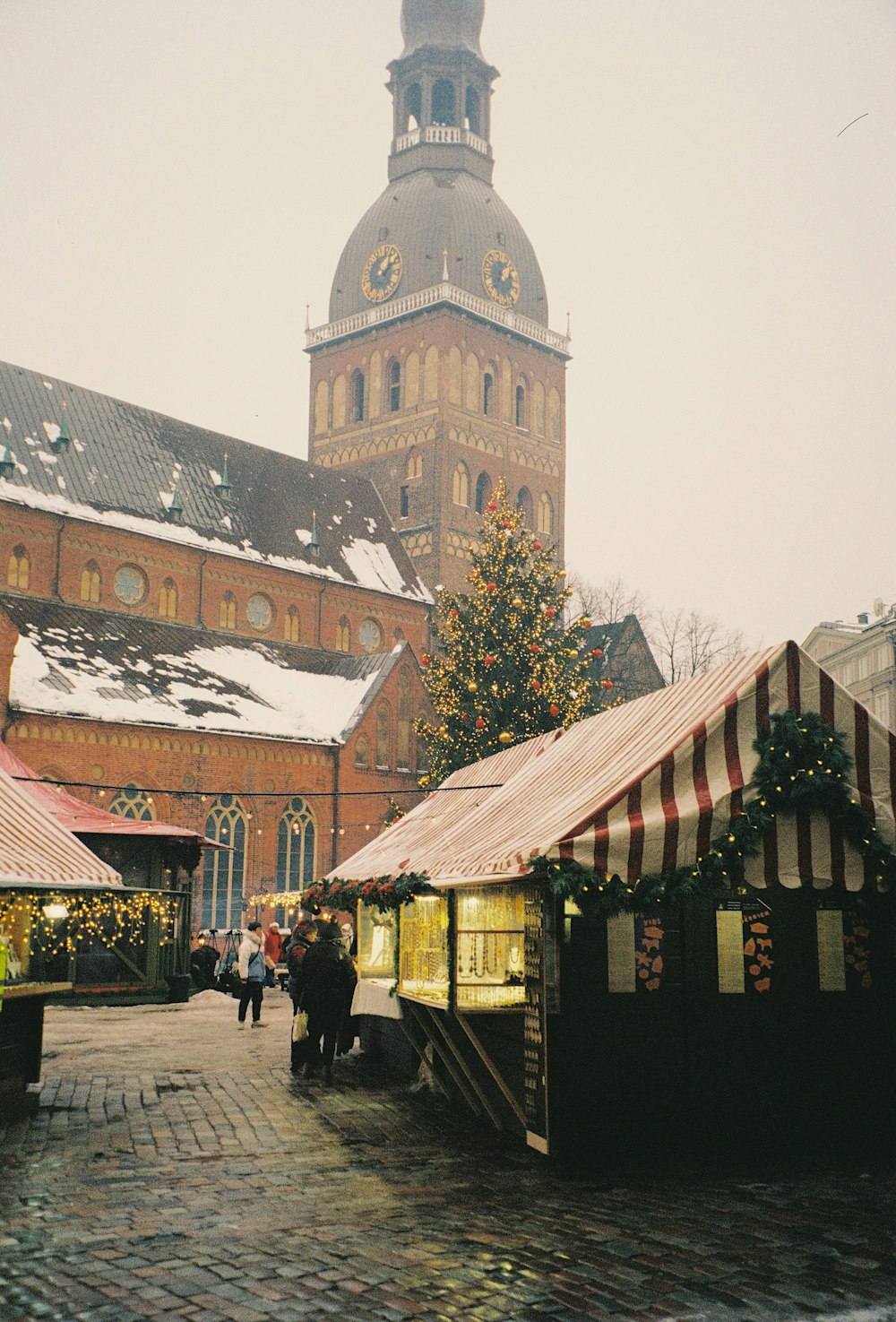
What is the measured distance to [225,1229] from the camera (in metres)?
7.63

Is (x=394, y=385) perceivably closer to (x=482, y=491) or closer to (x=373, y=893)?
(x=482, y=491)

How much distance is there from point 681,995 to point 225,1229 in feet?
12.5

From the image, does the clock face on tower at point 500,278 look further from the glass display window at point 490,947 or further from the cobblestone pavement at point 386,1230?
the cobblestone pavement at point 386,1230

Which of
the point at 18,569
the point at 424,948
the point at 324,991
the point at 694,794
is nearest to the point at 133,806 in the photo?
the point at 18,569

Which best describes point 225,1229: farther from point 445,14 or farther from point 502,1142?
point 445,14

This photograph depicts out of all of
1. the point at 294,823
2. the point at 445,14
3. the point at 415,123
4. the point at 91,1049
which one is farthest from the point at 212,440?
the point at 91,1049

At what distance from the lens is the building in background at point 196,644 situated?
3619 centimetres

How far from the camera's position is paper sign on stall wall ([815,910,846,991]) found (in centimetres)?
1015

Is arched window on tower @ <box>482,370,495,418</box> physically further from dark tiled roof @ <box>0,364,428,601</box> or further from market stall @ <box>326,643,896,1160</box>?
market stall @ <box>326,643,896,1160</box>

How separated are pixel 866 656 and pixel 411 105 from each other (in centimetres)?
3369

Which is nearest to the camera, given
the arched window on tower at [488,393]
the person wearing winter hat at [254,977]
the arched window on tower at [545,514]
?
the person wearing winter hat at [254,977]

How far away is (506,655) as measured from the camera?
1259 inches

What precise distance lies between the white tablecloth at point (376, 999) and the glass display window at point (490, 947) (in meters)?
1.65

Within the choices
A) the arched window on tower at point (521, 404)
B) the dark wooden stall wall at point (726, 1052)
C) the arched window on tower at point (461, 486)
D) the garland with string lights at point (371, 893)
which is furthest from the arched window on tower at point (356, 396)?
the dark wooden stall wall at point (726, 1052)
